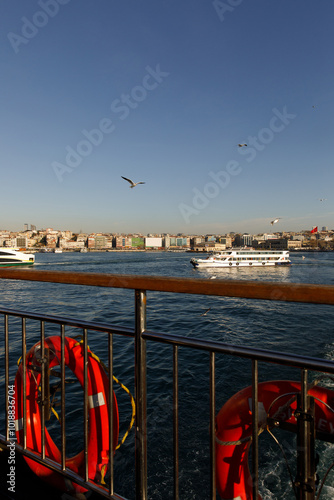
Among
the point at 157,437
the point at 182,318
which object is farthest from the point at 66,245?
the point at 157,437

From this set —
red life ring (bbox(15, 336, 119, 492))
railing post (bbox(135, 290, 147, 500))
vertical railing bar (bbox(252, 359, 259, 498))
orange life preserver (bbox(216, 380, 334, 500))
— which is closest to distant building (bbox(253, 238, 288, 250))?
red life ring (bbox(15, 336, 119, 492))

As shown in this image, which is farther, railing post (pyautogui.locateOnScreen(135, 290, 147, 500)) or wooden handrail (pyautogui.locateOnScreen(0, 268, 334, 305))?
railing post (pyautogui.locateOnScreen(135, 290, 147, 500))

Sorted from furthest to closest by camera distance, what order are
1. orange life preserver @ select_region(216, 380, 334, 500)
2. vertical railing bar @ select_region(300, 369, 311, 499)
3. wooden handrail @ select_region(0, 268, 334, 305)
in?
1. orange life preserver @ select_region(216, 380, 334, 500)
2. vertical railing bar @ select_region(300, 369, 311, 499)
3. wooden handrail @ select_region(0, 268, 334, 305)

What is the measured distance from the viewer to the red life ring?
1.65m

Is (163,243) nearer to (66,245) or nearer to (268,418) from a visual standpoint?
(66,245)

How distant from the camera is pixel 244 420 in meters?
1.22

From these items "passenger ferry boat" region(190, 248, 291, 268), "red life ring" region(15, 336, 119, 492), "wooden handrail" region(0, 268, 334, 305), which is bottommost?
"passenger ferry boat" region(190, 248, 291, 268)

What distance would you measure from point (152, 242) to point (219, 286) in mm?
137645

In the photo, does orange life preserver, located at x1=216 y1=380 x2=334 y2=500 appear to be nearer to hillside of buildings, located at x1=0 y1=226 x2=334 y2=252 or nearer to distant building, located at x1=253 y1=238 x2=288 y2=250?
hillside of buildings, located at x1=0 y1=226 x2=334 y2=252

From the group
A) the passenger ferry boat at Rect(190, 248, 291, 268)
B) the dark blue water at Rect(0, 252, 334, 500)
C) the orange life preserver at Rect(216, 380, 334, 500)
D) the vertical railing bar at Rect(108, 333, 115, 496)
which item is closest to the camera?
the orange life preserver at Rect(216, 380, 334, 500)

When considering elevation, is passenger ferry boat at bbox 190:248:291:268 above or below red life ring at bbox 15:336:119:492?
below

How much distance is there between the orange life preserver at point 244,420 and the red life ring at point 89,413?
572 mm

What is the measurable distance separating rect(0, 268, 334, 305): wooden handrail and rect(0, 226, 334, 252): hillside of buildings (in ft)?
377

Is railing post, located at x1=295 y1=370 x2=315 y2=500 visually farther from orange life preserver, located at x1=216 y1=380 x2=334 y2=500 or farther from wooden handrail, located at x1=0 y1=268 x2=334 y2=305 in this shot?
wooden handrail, located at x1=0 y1=268 x2=334 y2=305
